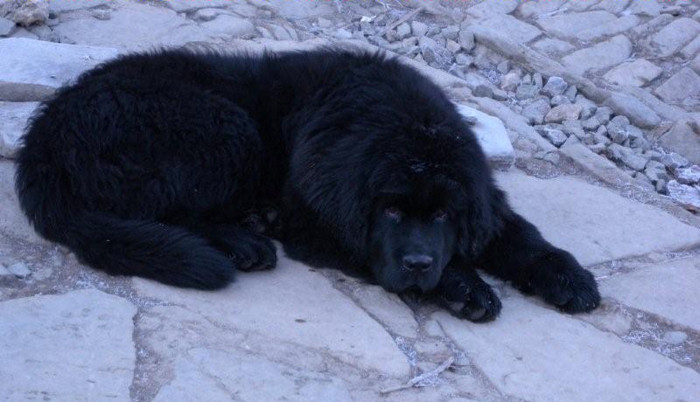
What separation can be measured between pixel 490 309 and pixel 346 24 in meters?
3.95

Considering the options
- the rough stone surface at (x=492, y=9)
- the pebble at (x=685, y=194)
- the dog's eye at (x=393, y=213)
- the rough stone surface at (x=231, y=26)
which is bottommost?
the pebble at (x=685, y=194)

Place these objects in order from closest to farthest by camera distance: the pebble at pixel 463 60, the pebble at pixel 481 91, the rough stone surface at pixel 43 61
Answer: the rough stone surface at pixel 43 61 < the pebble at pixel 481 91 < the pebble at pixel 463 60

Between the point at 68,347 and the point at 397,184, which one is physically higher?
the point at 397,184

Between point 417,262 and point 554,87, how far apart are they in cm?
328

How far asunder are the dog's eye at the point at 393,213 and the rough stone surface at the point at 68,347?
111cm

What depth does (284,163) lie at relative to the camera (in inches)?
172

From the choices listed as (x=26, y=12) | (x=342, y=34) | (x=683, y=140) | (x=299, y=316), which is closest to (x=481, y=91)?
(x=342, y=34)

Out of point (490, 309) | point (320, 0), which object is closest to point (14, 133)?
point (490, 309)

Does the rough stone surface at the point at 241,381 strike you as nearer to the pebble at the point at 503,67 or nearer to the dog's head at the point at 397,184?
the dog's head at the point at 397,184

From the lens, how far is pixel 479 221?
396 cm

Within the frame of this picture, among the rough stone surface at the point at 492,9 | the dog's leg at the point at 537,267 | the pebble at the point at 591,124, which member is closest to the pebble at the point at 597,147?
the pebble at the point at 591,124

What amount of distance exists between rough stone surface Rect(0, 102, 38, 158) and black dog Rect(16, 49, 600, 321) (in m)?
0.39

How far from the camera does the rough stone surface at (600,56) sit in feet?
23.5

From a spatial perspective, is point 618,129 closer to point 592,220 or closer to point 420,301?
point 592,220
